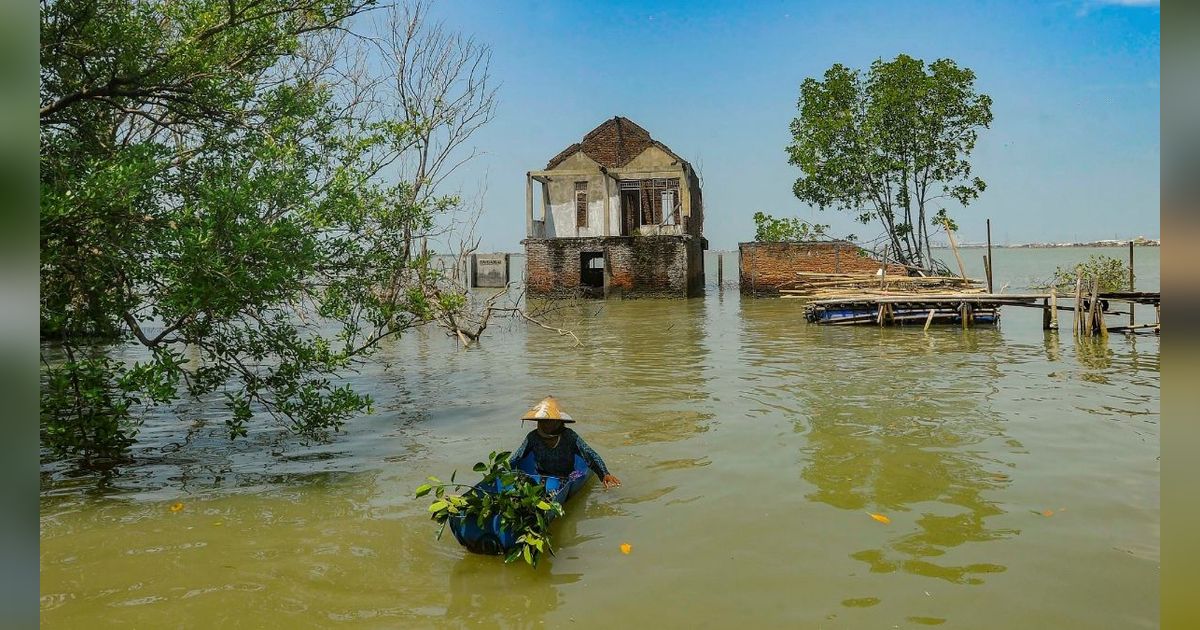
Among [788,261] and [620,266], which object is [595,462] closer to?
[620,266]

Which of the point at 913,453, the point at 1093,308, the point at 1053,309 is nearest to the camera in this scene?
the point at 913,453

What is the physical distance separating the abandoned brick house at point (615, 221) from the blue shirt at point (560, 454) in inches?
1101

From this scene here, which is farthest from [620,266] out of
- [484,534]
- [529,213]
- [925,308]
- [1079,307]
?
[484,534]

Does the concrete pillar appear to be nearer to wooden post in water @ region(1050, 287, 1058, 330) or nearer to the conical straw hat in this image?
wooden post in water @ region(1050, 287, 1058, 330)

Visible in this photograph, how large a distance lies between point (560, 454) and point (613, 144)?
34.7m

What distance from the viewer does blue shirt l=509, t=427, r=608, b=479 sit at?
8.02m

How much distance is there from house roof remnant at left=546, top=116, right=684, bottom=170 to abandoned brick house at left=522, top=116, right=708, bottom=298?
→ 0.05 m

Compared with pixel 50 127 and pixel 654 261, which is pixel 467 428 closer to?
pixel 50 127

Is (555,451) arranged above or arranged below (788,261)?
below

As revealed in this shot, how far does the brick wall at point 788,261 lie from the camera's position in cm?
3422

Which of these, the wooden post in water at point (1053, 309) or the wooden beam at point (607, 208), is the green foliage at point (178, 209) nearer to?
the wooden post in water at point (1053, 309)

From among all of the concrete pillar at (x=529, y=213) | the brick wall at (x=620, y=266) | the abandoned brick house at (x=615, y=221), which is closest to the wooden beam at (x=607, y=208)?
the abandoned brick house at (x=615, y=221)

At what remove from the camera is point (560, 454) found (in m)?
8.05

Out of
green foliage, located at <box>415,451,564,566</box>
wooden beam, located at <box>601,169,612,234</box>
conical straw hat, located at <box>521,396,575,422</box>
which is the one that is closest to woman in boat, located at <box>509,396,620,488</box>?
conical straw hat, located at <box>521,396,575,422</box>
